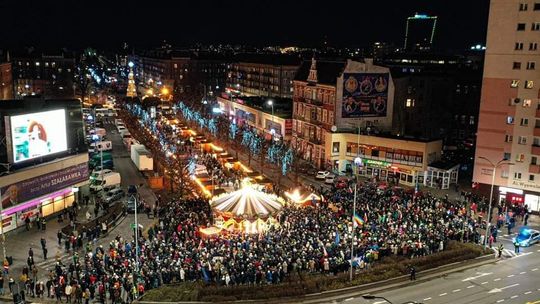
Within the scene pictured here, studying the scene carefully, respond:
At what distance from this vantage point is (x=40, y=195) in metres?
42.8

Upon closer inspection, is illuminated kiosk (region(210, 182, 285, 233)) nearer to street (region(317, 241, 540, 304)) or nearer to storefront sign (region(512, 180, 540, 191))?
street (region(317, 241, 540, 304))

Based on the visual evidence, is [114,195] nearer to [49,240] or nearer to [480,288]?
[49,240]

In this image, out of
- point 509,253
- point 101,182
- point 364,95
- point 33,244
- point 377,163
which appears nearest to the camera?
point 509,253

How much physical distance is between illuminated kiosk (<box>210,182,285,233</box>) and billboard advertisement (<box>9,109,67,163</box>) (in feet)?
55.0

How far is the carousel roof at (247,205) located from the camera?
3756cm

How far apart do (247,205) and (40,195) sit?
18.7m

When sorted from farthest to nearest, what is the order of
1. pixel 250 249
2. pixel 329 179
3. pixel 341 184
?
pixel 329 179 < pixel 341 184 < pixel 250 249

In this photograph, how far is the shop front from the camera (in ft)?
131

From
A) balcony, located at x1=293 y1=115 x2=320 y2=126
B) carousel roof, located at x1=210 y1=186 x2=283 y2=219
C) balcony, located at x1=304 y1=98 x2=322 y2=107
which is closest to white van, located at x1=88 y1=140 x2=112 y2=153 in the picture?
balcony, located at x1=293 y1=115 x2=320 y2=126

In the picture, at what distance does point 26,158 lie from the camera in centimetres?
4216

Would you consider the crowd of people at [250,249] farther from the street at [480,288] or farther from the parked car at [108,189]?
the parked car at [108,189]

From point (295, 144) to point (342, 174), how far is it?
13.5 m

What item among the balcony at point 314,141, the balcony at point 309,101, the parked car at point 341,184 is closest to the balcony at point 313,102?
the balcony at point 309,101

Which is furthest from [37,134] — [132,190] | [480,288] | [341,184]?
[480,288]
